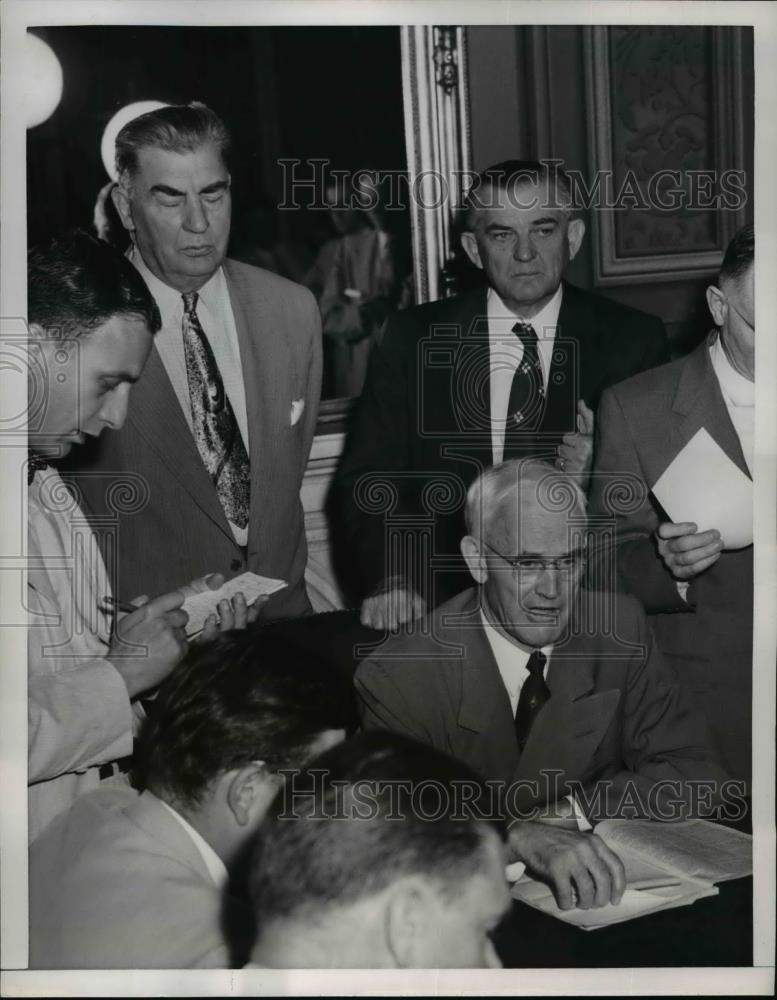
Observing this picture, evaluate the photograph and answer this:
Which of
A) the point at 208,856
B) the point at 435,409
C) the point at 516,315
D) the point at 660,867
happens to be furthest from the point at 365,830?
the point at 516,315

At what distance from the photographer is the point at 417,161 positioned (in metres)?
3.21

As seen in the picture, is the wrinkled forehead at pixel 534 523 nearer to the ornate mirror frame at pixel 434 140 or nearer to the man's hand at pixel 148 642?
the ornate mirror frame at pixel 434 140

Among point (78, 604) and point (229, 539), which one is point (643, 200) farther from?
point (78, 604)

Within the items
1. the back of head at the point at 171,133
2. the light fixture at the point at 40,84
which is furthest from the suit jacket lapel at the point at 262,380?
the light fixture at the point at 40,84

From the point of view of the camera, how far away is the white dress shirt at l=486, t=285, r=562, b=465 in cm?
323

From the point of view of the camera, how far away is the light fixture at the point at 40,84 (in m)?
3.16

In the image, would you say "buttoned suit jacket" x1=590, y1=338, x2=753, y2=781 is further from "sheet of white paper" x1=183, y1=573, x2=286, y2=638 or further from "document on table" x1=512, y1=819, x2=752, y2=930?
"sheet of white paper" x1=183, y1=573, x2=286, y2=638

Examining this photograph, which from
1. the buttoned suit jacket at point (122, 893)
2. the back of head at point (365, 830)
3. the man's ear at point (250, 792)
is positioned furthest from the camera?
the man's ear at point (250, 792)

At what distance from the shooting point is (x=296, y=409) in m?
3.25

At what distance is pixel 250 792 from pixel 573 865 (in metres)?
0.77

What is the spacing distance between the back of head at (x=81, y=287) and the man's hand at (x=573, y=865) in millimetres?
1529

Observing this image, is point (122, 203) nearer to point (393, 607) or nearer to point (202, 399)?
point (202, 399)

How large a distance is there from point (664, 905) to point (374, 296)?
1.60m

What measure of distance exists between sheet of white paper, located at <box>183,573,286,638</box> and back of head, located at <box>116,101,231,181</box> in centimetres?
100
